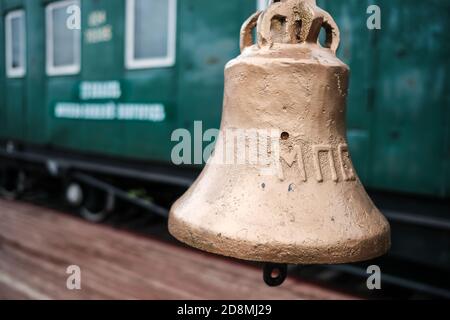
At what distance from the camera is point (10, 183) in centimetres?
703

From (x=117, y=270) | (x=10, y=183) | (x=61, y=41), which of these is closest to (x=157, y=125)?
(x=117, y=270)

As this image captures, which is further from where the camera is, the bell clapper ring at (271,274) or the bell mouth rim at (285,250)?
the bell clapper ring at (271,274)

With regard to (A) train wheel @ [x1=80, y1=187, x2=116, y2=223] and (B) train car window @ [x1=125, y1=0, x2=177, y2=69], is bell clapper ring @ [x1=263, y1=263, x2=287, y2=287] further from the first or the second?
(A) train wheel @ [x1=80, y1=187, x2=116, y2=223]

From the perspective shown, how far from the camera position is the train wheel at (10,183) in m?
6.77

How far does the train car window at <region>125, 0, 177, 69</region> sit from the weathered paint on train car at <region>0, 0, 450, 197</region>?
8 centimetres

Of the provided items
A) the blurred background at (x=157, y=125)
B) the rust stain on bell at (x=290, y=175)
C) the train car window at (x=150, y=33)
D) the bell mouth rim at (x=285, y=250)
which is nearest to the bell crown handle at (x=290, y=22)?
the rust stain on bell at (x=290, y=175)

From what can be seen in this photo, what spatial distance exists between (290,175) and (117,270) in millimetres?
2924

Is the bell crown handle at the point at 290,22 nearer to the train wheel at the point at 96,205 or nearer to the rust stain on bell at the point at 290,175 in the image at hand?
the rust stain on bell at the point at 290,175

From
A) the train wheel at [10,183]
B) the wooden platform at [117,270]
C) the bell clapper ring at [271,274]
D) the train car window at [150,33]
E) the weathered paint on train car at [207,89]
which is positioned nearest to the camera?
the bell clapper ring at [271,274]

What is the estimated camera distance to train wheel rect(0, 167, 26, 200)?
6770 millimetres

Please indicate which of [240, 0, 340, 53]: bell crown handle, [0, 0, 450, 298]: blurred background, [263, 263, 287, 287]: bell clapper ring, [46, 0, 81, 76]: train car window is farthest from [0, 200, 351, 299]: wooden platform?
[240, 0, 340, 53]: bell crown handle

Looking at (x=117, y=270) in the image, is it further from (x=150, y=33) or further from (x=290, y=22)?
(x=290, y=22)
